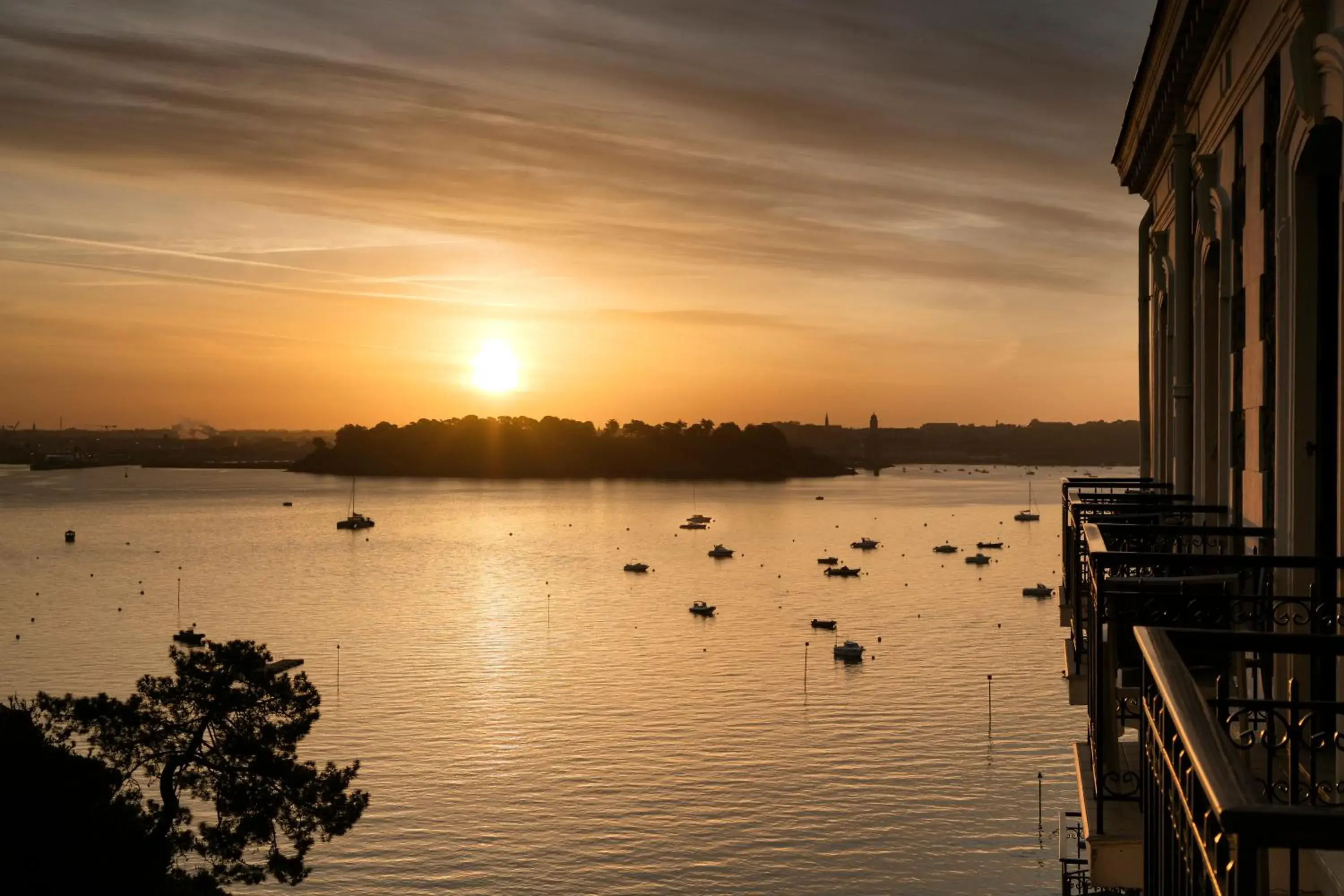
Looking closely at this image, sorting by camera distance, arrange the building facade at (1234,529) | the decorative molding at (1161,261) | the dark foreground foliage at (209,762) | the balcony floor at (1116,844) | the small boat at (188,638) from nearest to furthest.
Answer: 1. the building facade at (1234,529)
2. the balcony floor at (1116,844)
3. the decorative molding at (1161,261)
4. the dark foreground foliage at (209,762)
5. the small boat at (188,638)

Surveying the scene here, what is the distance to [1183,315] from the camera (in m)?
15.3

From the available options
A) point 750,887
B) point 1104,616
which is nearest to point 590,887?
point 750,887

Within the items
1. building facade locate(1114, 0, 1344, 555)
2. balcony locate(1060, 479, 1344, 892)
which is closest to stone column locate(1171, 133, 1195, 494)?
building facade locate(1114, 0, 1344, 555)

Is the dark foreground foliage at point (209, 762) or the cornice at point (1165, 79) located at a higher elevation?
the cornice at point (1165, 79)

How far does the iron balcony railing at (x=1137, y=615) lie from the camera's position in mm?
6922

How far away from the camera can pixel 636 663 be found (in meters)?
78.0

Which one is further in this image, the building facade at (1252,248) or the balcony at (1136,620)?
the building facade at (1252,248)

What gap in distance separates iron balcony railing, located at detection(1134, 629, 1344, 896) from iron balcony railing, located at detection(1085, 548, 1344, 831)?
2.07m

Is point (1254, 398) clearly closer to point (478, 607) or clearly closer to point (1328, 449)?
point (1328, 449)

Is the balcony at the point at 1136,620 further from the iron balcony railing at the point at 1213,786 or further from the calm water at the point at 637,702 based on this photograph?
the calm water at the point at 637,702

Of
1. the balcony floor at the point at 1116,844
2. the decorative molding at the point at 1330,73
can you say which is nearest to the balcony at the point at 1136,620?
the balcony floor at the point at 1116,844

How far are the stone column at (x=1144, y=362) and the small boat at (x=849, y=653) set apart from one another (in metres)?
54.5

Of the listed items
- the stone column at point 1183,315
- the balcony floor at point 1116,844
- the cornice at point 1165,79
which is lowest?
the balcony floor at point 1116,844

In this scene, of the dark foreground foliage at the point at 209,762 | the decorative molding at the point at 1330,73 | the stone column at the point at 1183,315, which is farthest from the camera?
the dark foreground foliage at the point at 209,762
